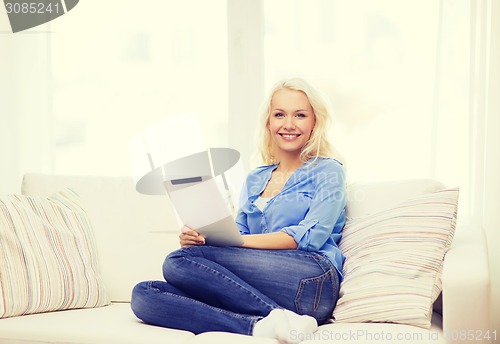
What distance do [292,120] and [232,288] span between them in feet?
2.44

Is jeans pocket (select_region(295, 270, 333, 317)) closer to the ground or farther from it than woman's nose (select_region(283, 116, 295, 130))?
closer to the ground

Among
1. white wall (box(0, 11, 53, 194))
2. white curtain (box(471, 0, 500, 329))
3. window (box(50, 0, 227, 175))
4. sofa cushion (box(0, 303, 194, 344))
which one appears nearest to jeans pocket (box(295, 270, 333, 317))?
sofa cushion (box(0, 303, 194, 344))

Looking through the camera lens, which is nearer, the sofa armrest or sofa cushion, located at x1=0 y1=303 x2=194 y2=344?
the sofa armrest

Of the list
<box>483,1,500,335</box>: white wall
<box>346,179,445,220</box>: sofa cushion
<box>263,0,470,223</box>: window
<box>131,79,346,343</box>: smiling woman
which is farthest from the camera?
<box>263,0,470,223</box>: window

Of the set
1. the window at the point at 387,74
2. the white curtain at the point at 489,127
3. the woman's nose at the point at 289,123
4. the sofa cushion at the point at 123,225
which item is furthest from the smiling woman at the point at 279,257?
the white curtain at the point at 489,127

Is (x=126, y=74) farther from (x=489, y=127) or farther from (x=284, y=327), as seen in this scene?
(x=284, y=327)

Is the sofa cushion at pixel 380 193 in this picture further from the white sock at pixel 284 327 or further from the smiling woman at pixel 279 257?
the white sock at pixel 284 327

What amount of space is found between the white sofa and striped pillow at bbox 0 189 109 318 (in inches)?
1.9

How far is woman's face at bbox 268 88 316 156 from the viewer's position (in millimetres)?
2668

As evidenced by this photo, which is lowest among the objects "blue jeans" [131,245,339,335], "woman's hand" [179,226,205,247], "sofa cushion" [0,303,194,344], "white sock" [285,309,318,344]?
"sofa cushion" [0,303,194,344]

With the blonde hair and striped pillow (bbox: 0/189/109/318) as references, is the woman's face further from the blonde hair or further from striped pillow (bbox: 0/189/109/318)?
striped pillow (bbox: 0/189/109/318)

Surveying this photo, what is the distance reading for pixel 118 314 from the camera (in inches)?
94.7

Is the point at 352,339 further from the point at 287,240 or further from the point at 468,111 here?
the point at 468,111

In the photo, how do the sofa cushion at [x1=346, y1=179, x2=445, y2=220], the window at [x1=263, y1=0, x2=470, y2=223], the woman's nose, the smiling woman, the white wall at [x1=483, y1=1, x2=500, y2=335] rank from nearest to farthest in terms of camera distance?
the smiling woman, the sofa cushion at [x1=346, y1=179, x2=445, y2=220], the woman's nose, the white wall at [x1=483, y1=1, x2=500, y2=335], the window at [x1=263, y1=0, x2=470, y2=223]
